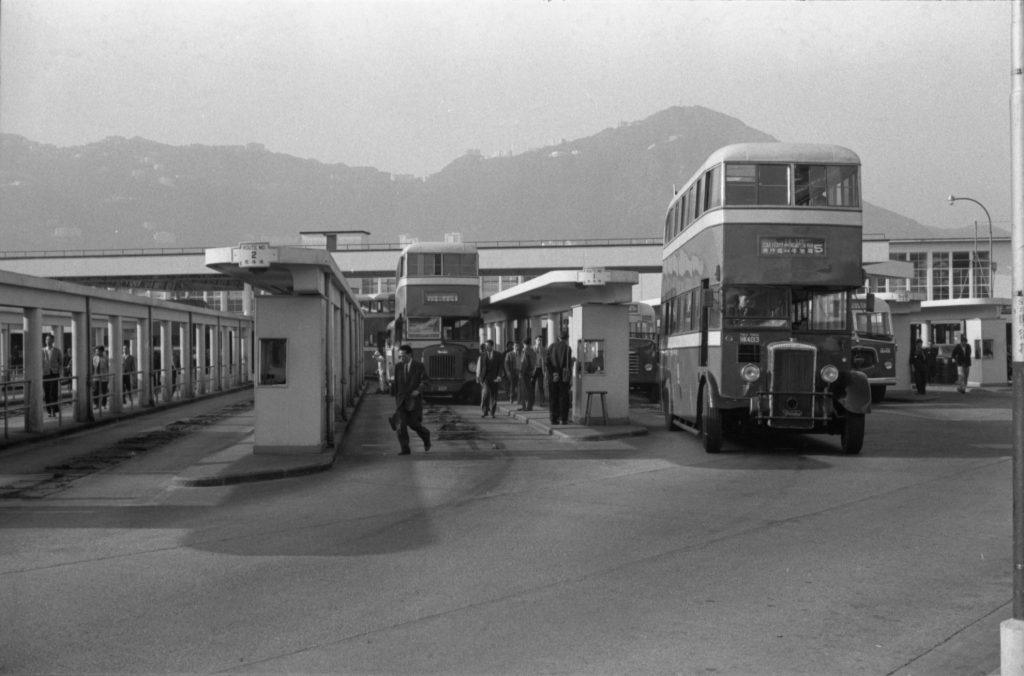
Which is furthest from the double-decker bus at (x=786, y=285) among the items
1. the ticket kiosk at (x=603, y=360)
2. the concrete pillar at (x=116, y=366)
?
the concrete pillar at (x=116, y=366)

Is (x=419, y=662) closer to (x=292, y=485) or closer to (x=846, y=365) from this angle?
(x=292, y=485)

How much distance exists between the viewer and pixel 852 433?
16.5 m

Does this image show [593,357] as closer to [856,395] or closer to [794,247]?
[794,247]

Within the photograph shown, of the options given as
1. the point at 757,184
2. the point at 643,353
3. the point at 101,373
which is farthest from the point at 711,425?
the point at 643,353

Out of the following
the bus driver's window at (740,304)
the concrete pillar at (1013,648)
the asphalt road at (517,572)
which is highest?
the bus driver's window at (740,304)

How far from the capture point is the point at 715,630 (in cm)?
641

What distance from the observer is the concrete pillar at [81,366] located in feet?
79.9

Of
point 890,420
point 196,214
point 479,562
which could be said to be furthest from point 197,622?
point 196,214

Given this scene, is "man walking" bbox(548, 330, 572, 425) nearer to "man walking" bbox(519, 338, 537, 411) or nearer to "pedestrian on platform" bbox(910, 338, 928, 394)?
"man walking" bbox(519, 338, 537, 411)

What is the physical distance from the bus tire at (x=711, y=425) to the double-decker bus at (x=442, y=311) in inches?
585

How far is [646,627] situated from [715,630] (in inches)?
16.6

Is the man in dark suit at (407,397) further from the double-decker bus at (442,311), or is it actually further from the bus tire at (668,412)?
the double-decker bus at (442,311)

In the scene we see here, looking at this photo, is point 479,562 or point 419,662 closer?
point 419,662

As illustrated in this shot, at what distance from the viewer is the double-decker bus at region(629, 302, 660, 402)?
35188mm
